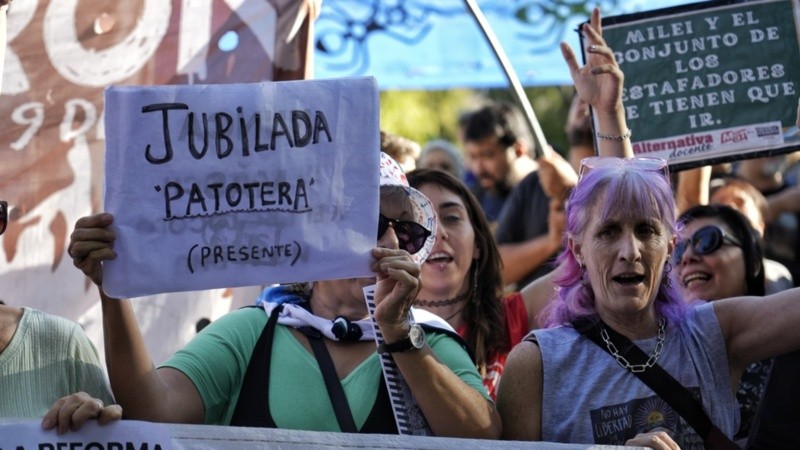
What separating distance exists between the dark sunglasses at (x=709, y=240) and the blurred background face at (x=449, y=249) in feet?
2.51

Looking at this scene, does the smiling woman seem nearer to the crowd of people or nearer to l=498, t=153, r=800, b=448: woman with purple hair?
the crowd of people

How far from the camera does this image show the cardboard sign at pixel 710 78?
14.7 feet

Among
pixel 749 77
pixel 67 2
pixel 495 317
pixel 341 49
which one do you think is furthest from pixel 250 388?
pixel 341 49

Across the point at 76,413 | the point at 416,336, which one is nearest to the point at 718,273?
the point at 416,336

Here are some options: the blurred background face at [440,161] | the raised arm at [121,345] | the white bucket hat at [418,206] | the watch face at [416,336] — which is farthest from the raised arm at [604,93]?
the blurred background face at [440,161]

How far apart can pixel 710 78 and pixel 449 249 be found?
1127mm

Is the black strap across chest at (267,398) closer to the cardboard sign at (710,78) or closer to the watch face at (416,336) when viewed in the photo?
the watch face at (416,336)

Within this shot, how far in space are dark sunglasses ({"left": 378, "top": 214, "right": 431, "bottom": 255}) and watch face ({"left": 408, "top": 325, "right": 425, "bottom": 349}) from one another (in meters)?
0.36

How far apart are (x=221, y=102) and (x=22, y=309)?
2.24ft

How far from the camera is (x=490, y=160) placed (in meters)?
7.20

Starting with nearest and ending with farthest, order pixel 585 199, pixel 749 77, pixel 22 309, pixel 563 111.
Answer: pixel 22 309 → pixel 585 199 → pixel 749 77 → pixel 563 111

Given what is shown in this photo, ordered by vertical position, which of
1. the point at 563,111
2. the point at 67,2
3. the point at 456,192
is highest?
the point at 563,111

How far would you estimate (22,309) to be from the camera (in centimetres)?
307

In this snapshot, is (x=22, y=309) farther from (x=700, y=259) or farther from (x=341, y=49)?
(x=341, y=49)
